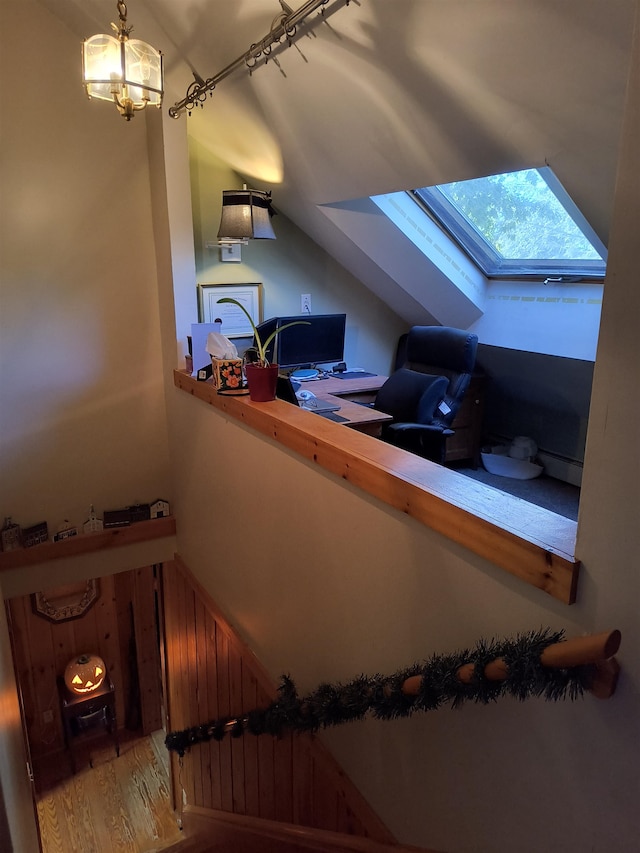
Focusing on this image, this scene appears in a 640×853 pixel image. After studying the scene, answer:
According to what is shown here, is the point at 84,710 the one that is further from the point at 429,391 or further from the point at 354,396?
the point at 429,391

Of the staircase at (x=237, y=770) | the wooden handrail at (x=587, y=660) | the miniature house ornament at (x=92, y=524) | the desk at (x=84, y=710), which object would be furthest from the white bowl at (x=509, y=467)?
the desk at (x=84, y=710)

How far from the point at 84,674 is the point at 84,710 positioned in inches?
13.6

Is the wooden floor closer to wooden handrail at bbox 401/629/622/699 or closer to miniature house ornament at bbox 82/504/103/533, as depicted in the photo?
miniature house ornament at bbox 82/504/103/533

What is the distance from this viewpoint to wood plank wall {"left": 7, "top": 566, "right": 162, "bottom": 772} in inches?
170

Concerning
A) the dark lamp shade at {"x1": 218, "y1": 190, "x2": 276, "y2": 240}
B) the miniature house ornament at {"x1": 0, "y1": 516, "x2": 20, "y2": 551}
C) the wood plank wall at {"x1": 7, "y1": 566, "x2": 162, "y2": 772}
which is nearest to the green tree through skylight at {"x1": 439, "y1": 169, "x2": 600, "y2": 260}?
the dark lamp shade at {"x1": 218, "y1": 190, "x2": 276, "y2": 240}

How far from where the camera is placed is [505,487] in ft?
11.9

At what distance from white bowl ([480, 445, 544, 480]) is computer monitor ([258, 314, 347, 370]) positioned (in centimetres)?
125

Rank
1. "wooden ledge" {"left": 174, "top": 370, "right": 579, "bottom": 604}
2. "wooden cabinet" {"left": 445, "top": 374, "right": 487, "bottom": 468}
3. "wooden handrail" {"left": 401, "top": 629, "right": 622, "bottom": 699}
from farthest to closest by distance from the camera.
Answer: "wooden cabinet" {"left": 445, "top": 374, "right": 487, "bottom": 468} < "wooden ledge" {"left": 174, "top": 370, "right": 579, "bottom": 604} < "wooden handrail" {"left": 401, "top": 629, "right": 622, "bottom": 699}

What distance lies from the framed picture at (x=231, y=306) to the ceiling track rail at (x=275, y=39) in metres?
1.29

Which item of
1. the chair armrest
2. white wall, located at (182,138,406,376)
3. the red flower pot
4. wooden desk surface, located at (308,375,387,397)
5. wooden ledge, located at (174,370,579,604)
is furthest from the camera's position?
white wall, located at (182,138,406,376)

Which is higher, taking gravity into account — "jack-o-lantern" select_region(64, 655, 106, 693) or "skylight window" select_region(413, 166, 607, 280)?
"skylight window" select_region(413, 166, 607, 280)

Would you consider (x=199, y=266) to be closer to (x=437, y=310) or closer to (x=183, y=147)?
(x=183, y=147)

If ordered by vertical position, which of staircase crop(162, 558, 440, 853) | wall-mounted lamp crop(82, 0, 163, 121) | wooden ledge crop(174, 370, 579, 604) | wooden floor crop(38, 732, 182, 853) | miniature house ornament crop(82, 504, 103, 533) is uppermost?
wall-mounted lamp crop(82, 0, 163, 121)

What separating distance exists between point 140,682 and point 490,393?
3.64 metres
